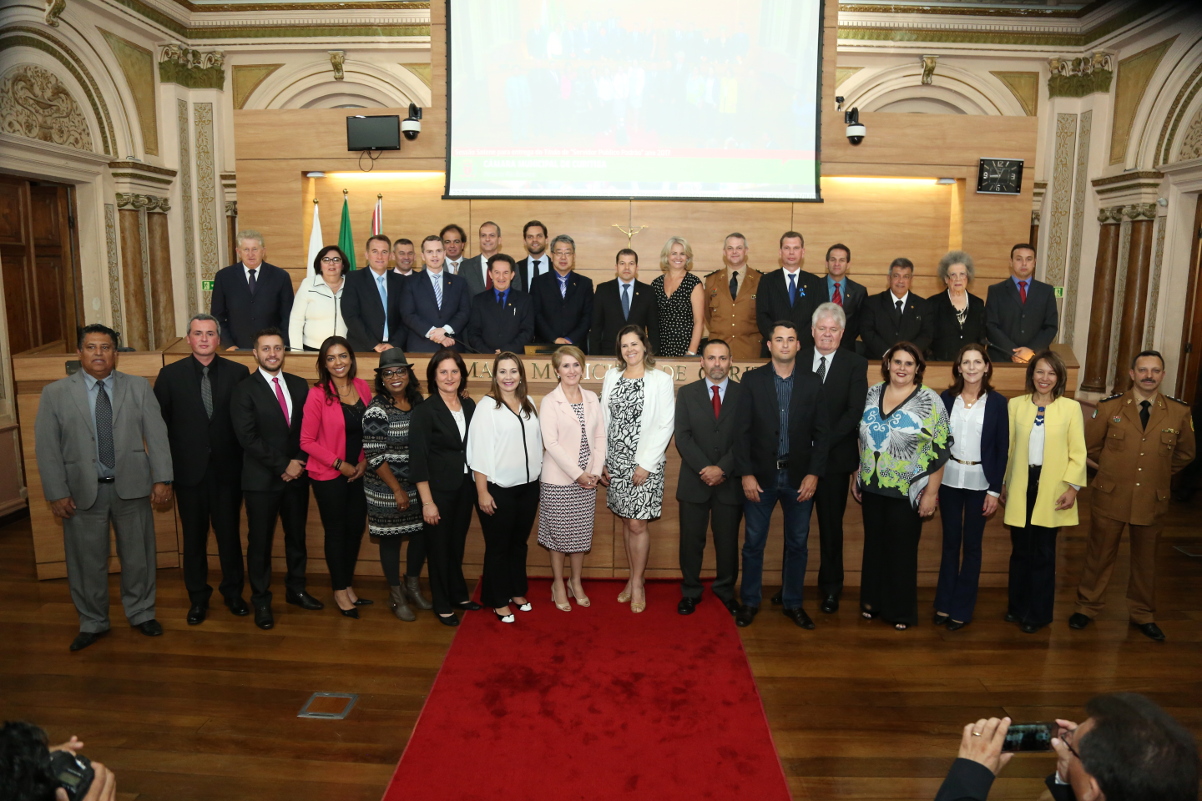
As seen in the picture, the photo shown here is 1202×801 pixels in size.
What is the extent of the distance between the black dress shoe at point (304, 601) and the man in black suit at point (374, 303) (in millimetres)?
1588

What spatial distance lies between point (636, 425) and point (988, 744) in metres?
2.66

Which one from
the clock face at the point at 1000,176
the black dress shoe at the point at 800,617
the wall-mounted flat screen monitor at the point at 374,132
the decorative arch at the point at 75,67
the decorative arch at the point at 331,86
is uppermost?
the decorative arch at the point at 331,86

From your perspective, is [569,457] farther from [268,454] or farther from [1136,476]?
[1136,476]

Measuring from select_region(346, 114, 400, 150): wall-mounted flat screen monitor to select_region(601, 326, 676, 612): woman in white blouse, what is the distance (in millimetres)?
4120

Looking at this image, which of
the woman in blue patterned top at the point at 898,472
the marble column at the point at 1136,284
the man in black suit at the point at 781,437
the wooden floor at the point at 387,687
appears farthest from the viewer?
the marble column at the point at 1136,284

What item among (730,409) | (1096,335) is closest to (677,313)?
(730,409)

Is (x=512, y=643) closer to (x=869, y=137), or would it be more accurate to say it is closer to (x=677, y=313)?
(x=677, y=313)

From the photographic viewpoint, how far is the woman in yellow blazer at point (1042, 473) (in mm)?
4023

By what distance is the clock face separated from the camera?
23.6 feet

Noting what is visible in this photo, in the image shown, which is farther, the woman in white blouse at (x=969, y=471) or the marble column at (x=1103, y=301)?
the marble column at (x=1103, y=301)

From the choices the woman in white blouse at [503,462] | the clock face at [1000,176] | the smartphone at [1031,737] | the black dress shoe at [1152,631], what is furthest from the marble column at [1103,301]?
the smartphone at [1031,737]

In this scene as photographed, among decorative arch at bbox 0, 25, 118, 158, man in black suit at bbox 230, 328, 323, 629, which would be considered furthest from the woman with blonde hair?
decorative arch at bbox 0, 25, 118, 158

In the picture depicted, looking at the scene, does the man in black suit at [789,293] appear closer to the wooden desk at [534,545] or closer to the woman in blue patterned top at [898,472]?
the wooden desk at [534,545]

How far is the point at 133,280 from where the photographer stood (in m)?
8.80
